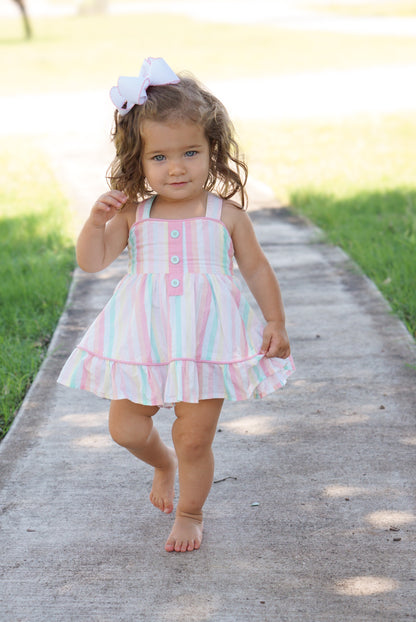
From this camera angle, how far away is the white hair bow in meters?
2.66

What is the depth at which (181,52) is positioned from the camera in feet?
82.5

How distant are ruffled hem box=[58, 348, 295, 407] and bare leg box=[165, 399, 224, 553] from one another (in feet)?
0.22

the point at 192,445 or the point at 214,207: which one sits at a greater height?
the point at 214,207

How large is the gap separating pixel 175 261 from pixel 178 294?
0.37 feet

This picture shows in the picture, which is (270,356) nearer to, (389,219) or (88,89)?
(389,219)

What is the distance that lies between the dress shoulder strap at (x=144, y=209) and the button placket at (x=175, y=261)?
0.31 feet

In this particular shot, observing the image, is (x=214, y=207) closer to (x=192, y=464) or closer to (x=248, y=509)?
(x=192, y=464)

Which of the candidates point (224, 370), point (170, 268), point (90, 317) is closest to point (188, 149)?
point (170, 268)

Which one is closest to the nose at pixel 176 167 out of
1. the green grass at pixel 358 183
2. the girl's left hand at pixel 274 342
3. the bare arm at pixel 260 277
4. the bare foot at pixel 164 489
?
the bare arm at pixel 260 277

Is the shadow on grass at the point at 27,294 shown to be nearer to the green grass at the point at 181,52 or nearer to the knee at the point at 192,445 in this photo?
the knee at the point at 192,445

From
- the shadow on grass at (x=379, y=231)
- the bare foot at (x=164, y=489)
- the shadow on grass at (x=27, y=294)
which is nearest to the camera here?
the bare foot at (x=164, y=489)

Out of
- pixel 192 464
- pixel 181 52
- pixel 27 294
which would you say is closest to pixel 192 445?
pixel 192 464

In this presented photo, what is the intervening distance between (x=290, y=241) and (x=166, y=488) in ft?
12.3

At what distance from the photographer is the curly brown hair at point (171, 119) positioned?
264cm
